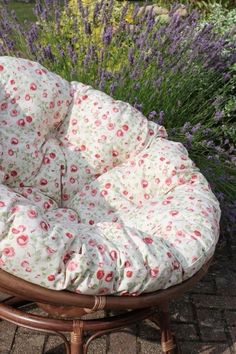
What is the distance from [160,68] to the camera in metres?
3.43

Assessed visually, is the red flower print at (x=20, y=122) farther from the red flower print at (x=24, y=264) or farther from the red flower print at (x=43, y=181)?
the red flower print at (x=24, y=264)

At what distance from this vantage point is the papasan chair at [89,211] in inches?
71.4

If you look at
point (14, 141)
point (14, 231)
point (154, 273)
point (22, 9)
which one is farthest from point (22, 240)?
point (22, 9)

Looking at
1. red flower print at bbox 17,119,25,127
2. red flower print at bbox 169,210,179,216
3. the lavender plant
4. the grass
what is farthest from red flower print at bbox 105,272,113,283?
the grass

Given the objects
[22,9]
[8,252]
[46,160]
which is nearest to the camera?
[8,252]

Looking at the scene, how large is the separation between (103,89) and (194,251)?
4.77 feet

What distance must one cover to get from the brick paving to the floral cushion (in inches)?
20.6

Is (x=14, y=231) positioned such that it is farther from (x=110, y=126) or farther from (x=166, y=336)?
(x=110, y=126)

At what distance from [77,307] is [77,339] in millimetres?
164

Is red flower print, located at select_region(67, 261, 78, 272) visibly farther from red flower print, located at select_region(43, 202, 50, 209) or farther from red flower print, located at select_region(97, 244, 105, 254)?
red flower print, located at select_region(43, 202, 50, 209)

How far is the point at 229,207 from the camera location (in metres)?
3.12

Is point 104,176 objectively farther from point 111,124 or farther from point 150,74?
point 150,74

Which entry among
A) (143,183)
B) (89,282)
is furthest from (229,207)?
(89,282)

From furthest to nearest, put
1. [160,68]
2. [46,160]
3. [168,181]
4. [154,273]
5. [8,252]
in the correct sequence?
[160,68] → [46,160] → [168,181] → [154,273] → [8,252]
